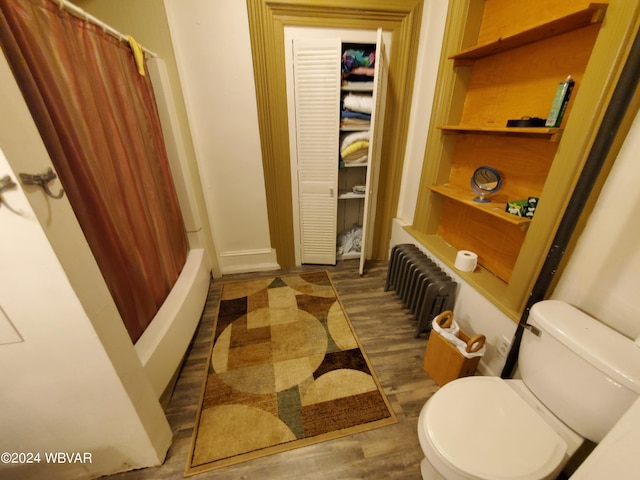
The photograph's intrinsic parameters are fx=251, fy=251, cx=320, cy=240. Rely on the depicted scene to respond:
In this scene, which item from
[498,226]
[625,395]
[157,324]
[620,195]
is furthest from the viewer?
[498,226]

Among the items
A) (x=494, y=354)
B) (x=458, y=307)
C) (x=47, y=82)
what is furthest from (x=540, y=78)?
(x=47, y=82)

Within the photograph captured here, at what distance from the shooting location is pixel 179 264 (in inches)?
70.4

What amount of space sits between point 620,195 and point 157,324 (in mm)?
2019

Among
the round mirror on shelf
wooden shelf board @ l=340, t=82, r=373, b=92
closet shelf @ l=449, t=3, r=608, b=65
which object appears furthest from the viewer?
wooden shelf board @ l=340, t=82, r=373, b=92

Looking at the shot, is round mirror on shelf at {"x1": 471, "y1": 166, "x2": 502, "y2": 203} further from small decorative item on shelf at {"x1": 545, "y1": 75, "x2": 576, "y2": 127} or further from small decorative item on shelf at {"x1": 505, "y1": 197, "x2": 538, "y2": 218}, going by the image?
small decorative item on shelf at {"x1": 545, "y1": 75, "x2": 576, "y2": 127}

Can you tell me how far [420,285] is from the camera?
1639mm

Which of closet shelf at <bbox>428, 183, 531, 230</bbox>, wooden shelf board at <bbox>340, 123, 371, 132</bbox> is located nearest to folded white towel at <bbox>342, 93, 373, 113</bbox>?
wooden shelf board at <bbox>340, 123, 371, 132</bbox>

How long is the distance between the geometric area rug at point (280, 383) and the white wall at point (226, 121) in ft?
1.88

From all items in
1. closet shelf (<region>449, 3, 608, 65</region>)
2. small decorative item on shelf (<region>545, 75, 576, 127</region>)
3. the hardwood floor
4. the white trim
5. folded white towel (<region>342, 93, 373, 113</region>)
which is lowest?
the hardwood floor

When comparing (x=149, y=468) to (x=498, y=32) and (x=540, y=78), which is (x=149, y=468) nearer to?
(x=540, y=78)

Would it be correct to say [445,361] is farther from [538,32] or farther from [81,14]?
[81,14]

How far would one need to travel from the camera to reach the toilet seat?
0.78 meters

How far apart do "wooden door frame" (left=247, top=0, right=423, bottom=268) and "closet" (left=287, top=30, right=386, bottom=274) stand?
0.07 meters

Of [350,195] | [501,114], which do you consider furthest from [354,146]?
[501,114]
